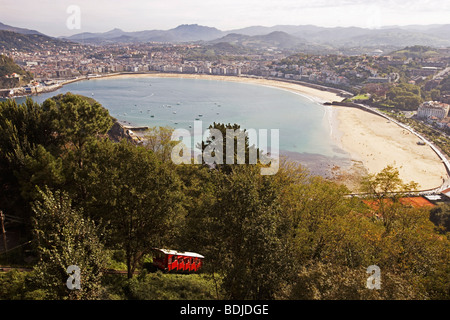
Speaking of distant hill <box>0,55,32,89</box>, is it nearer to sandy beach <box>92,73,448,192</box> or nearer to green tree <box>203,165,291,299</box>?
sandy beach <box>92,73,448,192</box>

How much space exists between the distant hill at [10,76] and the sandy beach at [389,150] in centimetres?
7909

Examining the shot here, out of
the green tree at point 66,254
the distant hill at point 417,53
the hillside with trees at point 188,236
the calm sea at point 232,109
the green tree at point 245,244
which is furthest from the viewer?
the distant hill at point 417,53

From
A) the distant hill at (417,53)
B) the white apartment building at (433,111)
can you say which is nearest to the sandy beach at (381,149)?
the white apartment building at (433,111)

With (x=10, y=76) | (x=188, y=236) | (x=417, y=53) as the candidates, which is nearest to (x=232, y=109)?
(x=188, y=236)

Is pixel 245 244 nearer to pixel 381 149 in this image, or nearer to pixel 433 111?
pixel 381 149

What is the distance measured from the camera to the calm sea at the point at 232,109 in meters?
40.1

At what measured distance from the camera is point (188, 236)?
930 cm

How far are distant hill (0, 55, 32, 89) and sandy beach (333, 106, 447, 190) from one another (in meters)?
79.1

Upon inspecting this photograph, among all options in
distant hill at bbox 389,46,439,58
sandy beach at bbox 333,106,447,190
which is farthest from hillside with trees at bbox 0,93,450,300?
distant hill at bbox 389,46,439,58

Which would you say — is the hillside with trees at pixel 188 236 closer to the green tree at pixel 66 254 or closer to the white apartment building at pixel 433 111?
the green tree at pixel 66 254

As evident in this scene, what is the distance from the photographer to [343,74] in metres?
95.9

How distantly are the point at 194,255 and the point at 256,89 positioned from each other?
78.7 m
